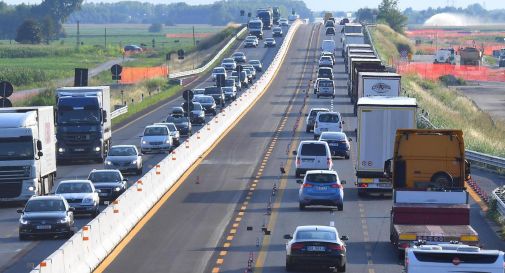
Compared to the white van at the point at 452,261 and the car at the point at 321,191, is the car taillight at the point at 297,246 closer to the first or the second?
the white van at the point at 452,261

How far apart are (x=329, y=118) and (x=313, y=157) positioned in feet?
57.2

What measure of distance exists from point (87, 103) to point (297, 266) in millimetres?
30469

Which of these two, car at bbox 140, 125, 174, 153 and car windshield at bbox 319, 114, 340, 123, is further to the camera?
car windshield at bbox 319, 114, 340, 123

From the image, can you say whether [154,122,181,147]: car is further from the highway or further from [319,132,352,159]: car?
[319,132,352,159]: car

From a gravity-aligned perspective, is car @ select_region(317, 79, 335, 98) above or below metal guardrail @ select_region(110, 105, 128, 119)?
above

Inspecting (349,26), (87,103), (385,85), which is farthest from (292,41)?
(87,103)

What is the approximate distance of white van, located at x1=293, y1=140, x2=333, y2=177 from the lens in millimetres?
56094

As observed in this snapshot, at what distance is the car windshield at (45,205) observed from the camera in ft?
132

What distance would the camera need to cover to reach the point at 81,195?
4450 cm

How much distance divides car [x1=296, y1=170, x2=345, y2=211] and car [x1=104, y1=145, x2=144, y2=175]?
13.4m

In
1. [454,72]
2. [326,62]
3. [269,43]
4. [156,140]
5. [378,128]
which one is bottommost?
[454,72]

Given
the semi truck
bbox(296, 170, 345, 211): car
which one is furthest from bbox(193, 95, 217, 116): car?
bbox(296, 170, 345, 211): car

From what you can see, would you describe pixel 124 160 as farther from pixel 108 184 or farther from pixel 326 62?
pixel 326 62

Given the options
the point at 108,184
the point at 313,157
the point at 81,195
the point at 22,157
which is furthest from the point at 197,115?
the point at 81,195
